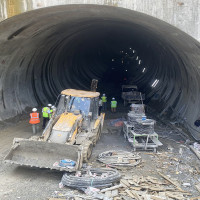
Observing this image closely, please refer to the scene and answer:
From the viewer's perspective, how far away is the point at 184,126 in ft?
41.5

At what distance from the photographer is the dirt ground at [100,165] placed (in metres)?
7.10

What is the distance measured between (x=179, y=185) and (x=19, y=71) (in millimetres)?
10138

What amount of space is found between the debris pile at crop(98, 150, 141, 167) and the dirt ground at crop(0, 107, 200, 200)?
21 centimetres

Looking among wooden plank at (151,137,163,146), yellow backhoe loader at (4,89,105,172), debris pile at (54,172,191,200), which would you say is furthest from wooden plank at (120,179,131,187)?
wooden plank at (151,137,163,146)

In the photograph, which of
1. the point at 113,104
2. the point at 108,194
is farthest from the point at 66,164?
the point at 113,104

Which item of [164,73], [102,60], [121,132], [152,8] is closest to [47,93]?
[121,132]

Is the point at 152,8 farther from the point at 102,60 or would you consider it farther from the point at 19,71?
the point at 102,60

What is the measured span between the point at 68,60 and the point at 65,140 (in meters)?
14.6

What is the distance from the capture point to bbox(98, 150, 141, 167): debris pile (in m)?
8.58

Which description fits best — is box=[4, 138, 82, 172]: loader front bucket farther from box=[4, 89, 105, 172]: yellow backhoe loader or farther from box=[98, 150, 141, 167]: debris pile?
box=[98, 150, 141, 167]: debris pile

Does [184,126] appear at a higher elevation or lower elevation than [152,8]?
lower

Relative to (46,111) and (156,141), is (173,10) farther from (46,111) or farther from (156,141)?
(46,111)

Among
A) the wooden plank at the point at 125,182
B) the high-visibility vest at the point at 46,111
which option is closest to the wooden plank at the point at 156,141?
the wooden plank at the point at 125,182

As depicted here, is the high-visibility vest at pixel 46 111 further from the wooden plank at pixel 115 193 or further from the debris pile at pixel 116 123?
the wooden plank at pixel 115 193
